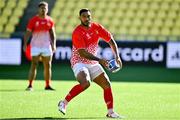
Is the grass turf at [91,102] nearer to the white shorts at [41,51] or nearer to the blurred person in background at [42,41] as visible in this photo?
the blurred person in background at [42,41]

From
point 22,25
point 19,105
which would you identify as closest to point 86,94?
point 19,105

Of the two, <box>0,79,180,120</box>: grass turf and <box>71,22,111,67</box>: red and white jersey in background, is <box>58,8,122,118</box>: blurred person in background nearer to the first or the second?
<box>71,22,111,67</box>: red and white jersey in background

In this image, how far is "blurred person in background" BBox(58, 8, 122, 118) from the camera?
10.7 m

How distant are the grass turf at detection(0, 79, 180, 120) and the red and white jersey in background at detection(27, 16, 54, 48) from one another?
1221 millimetres

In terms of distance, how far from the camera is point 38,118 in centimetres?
1028

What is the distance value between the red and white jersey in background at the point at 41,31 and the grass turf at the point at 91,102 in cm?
122

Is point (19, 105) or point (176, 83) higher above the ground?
point (19, 105)

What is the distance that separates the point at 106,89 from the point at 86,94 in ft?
15.0

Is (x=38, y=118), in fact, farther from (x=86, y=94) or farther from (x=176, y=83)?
(x=176, y=83)

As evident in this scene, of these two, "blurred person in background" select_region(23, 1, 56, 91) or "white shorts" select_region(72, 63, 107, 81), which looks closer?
"white shorts" select_region(72, 63, 107, 81)

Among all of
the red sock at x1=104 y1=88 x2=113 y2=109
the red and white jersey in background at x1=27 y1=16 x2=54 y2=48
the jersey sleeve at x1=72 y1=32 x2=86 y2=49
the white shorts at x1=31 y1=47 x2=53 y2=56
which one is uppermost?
the jersey sleeve at x1=72 y1=32 x2=86 y2=49

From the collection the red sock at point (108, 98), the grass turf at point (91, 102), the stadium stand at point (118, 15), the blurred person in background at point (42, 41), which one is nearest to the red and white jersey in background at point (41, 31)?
the blurred person in background at point (42, 41)

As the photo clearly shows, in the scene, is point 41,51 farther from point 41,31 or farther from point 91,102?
point 91,102

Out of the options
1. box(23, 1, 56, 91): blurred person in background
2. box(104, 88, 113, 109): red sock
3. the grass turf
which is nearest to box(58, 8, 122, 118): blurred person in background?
box(104, 88, 113, 109): red sock
